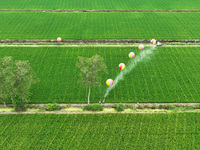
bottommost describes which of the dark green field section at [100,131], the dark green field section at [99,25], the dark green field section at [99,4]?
the dark green field section at [100,131]

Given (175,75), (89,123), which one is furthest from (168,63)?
(89,123)

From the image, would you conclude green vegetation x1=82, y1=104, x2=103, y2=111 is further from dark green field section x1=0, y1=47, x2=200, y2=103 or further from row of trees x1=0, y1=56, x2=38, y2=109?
row of trees x1=0, y1=56, x2=38, y2=109

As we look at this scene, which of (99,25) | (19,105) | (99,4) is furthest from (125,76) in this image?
(99,4)

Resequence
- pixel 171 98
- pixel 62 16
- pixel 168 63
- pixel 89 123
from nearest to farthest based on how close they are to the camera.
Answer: pixel 89 123 < pixel 171 98 < pixel 168 63 < pixel 62 16

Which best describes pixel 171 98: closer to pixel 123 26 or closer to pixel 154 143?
pixel 154 143

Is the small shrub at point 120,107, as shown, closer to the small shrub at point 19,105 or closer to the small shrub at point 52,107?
the small shrub at point 52,107

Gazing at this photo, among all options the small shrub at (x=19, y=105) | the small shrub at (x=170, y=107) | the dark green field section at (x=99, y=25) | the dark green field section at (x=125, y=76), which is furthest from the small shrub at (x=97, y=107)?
the dark green field section at (x=99, y=25)
